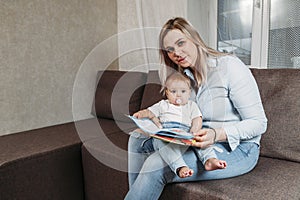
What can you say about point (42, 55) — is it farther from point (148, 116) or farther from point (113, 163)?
point (148, 116)

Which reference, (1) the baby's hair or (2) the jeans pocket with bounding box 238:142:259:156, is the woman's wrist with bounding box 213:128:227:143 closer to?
(2) the jeans pocket with bounding box 238:142:259:156

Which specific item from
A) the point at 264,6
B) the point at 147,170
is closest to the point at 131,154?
the point at 147,170

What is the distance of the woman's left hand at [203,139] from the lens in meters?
1.02

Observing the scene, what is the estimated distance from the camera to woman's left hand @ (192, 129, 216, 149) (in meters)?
1.02

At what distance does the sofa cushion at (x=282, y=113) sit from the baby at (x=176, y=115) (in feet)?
1.42

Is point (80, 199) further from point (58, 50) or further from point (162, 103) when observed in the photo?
point (58, 50)

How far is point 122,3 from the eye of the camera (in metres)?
2.47

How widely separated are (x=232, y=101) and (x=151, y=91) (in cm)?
78

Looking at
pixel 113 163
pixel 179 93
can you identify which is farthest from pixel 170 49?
pixel 113 163

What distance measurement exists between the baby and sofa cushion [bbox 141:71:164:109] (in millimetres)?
550

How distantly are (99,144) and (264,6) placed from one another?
52.2 inches

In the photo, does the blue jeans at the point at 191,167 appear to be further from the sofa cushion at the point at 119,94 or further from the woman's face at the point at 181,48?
the sofa cushion at the point at 119,94

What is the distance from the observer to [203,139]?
3.37ft

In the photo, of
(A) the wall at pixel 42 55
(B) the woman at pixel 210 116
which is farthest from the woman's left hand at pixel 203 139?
(A) the wall at pixel 42 55
